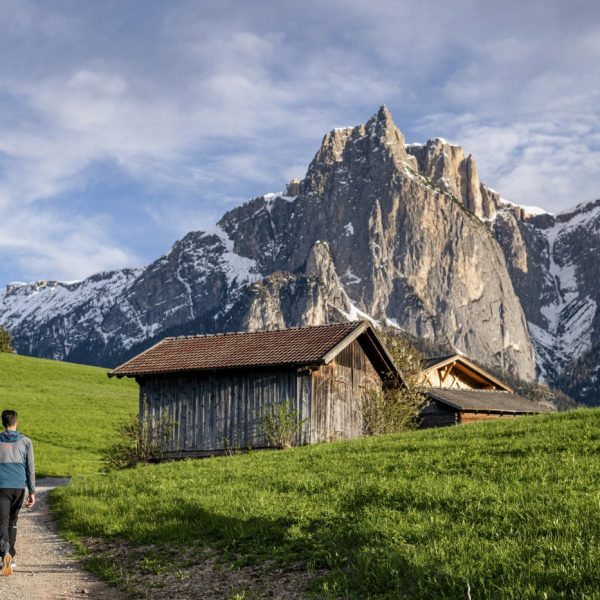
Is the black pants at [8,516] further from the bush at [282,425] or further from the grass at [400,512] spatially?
the bush at [282,425]

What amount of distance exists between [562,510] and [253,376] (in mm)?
21391

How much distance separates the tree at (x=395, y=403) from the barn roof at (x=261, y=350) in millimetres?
853

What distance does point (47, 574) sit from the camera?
12.2 meters

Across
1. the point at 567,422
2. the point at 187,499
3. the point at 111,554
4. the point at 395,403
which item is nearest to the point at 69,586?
the point at 111,554

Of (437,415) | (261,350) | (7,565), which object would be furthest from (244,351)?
(7,565)

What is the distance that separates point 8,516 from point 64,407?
141 feet

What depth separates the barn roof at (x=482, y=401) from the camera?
43188mm

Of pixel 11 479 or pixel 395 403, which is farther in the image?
pixel 395 403

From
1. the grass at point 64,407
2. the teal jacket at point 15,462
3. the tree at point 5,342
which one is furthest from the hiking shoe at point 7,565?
the tree at point 5,342

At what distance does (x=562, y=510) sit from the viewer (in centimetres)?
1105

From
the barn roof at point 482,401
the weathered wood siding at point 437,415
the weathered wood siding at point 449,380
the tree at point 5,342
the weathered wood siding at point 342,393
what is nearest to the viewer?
the weathered wood siding at point 342,393

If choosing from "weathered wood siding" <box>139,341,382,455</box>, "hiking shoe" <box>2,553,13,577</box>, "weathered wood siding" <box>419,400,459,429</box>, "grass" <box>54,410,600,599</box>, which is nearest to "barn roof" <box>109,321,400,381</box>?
"weathered wood siding" <box>139,341,382,455</box>

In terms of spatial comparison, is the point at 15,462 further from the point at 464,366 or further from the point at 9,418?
the point at 464,366

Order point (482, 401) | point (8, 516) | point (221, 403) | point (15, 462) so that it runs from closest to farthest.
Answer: point (8, 516) < point (15, 462) < point (221, 403) < point (482, 401)
